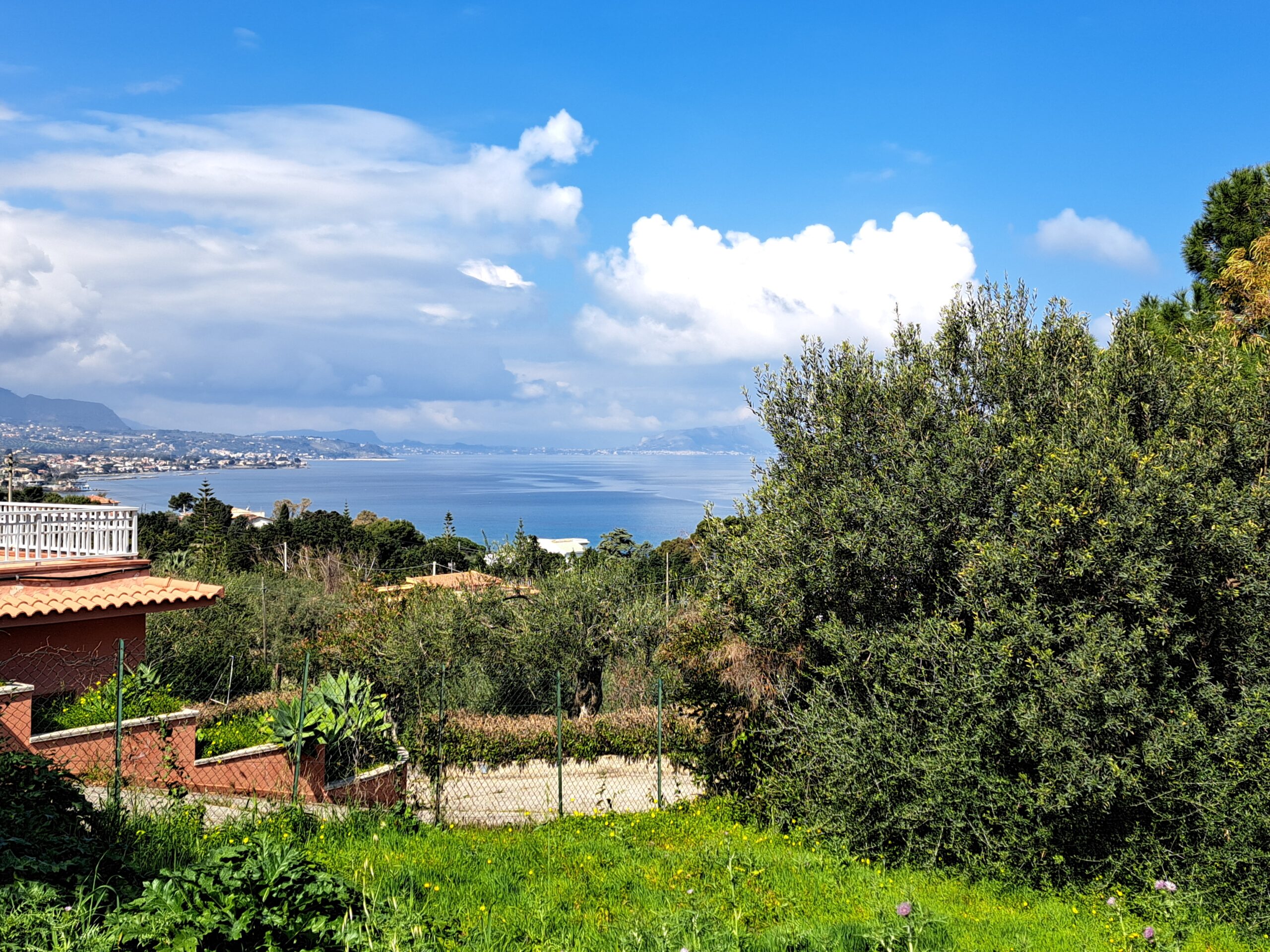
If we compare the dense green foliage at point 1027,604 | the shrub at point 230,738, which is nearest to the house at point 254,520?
the shrub at point 230,738

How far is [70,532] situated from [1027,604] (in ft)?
48.0

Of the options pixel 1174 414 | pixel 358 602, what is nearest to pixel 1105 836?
pixel 1174 414

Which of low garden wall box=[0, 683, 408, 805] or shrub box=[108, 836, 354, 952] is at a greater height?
shrub box=[108, 836, 354, 952]

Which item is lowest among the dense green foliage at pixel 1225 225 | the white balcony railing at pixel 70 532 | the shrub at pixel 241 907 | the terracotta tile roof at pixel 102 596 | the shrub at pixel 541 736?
the shrub at pixel 541 736

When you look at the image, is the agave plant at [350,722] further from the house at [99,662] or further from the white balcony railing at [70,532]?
the white balcony railing at [70,532]

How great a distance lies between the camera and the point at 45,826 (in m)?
5.67

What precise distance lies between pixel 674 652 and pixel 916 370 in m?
4.84

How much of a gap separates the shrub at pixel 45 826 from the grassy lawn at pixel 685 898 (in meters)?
1.65

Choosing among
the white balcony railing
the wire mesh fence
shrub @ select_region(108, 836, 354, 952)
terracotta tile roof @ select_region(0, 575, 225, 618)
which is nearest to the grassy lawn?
shrub @ select_region(108, 836, 354, 952)

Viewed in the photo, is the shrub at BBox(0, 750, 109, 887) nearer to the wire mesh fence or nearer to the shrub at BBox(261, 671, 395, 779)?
the wire mesh fence

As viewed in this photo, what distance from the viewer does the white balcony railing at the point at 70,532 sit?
14.2 m

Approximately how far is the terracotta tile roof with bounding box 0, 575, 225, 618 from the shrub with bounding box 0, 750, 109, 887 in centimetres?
606

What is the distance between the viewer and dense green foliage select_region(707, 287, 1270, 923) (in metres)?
6.95

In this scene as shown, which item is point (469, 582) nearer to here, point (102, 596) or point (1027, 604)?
point (102, 596)
